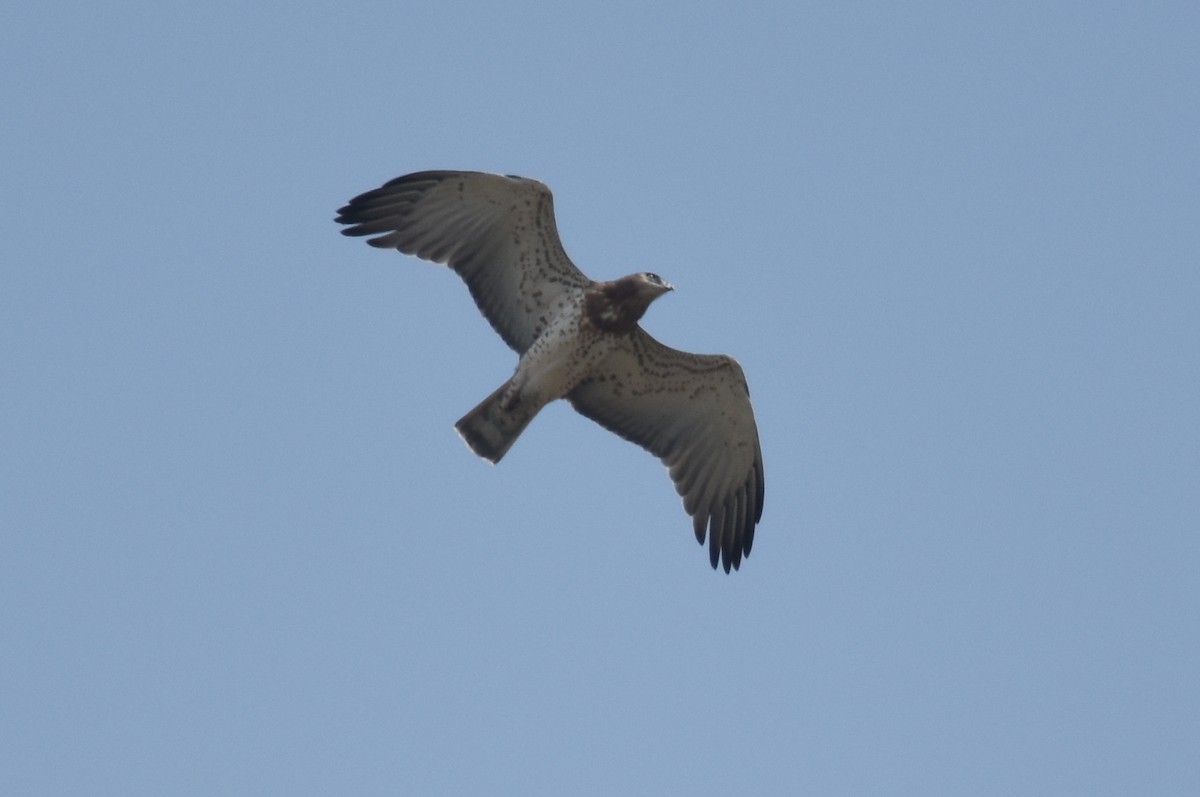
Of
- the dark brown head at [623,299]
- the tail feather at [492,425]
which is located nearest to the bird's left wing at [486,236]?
the dark brown head at [623,299]

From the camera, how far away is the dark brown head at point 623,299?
13094mm

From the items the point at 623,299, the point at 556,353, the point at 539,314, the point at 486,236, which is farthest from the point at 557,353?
the point at 486,236

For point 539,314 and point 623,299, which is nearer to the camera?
point 623,299

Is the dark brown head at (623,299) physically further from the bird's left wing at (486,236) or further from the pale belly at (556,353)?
the bird's left wing at (486,236)

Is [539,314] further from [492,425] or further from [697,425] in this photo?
[697,425]

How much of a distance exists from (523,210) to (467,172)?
525 mm

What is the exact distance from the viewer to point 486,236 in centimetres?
1362

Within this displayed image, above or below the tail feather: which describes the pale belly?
above

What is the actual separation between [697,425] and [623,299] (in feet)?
5.72

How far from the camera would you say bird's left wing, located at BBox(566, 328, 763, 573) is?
14023 mm

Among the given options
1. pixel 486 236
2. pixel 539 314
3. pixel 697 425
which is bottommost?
pixel 539 314

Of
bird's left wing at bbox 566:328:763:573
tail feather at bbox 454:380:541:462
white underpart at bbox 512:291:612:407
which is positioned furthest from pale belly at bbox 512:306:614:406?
bird's left wing at bbox 566:328:763:573

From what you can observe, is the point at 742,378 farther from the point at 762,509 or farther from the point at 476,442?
the point at 476,442

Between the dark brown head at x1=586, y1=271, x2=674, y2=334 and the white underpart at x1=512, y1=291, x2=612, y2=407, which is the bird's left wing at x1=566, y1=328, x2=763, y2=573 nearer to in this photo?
the white underpart at x1=512, y1=291, x2=612, y2=407
